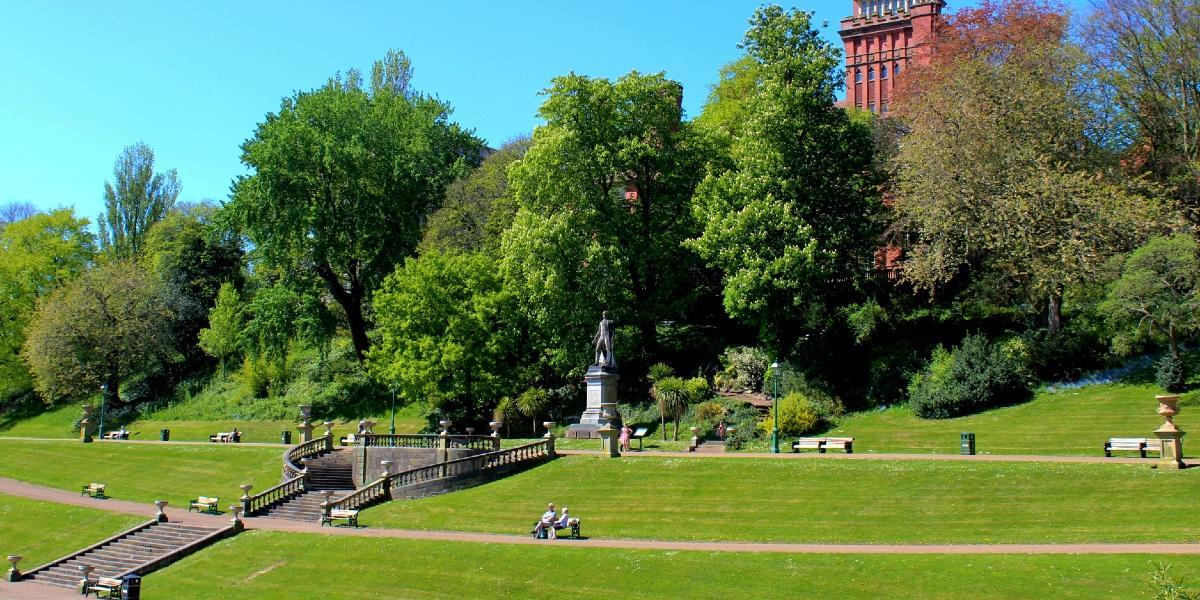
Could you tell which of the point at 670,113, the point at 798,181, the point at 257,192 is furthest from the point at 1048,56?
the point at 257,192

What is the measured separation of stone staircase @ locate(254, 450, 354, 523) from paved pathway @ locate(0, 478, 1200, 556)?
0.95 m

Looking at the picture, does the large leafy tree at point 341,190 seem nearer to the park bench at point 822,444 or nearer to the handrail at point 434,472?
the handrail at point 434,472

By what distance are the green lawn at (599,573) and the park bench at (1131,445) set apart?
1075 centimetres

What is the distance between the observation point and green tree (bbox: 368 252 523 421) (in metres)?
50.4

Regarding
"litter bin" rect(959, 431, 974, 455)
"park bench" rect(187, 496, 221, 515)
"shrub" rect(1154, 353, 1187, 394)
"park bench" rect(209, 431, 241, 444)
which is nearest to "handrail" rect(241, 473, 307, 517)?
"park bench" rect(187, 496, 221, 515)

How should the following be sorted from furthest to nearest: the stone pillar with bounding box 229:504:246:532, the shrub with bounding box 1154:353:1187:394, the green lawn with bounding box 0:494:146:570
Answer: the shrub with bounding box 1154:353:1187:394
the green lawn with bounding box 0:494:146:570
the stone pillar with bounding box 229:504:246:532

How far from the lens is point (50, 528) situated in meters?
39.0

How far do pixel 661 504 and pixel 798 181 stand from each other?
21.0 metres

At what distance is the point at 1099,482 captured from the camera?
27.4 meters

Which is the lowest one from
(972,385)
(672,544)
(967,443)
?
(672,544)

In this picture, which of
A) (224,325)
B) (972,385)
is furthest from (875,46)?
(224,325)

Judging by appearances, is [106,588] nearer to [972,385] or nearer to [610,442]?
[610,442]

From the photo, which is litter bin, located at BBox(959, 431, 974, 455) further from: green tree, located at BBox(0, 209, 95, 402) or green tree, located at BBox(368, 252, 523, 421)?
green tree, located at BBox(0, 209, 95, 402)

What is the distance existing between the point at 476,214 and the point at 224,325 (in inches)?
827
